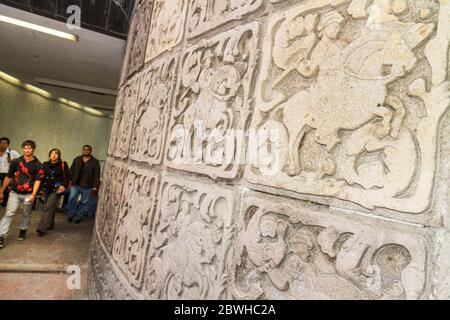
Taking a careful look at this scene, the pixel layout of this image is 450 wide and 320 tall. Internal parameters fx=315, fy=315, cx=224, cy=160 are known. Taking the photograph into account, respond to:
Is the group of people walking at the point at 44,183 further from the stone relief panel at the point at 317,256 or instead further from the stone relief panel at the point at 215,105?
the stone relief panel at the point at 317,256

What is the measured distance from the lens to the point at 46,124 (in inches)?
428

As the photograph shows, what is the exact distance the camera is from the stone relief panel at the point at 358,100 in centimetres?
81

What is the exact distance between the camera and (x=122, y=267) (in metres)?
2.21

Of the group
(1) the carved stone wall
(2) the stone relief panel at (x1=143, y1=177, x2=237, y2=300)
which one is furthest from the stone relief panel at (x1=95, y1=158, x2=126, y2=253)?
(2) the stone relief panel at (x1=143, y1=177, x2=237, y2=300)

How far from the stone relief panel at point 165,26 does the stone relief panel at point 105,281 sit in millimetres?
1616

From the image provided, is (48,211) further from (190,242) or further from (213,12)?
(213,12)

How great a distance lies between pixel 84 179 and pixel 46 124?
6282 mm

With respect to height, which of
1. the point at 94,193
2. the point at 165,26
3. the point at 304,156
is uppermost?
the point at 165,26

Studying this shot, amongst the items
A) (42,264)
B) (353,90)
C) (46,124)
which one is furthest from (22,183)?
(46,124)

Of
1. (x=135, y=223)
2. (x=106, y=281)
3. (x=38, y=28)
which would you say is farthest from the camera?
(x=38, y=28)

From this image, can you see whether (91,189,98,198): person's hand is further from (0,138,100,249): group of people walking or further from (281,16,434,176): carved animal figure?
(281,16,434,176): carved animal figure

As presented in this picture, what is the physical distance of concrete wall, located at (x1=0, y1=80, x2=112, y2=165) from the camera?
897 centimetres

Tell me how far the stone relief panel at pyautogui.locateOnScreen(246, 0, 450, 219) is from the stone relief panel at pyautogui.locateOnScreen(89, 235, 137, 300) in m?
1.41
